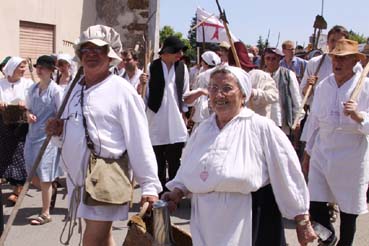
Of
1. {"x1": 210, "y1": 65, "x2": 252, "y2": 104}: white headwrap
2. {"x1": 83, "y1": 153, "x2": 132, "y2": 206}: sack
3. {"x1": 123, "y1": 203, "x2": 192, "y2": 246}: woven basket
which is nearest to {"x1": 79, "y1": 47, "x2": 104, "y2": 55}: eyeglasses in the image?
{"x1": 83, "y1": 153, "x2": 132, "y2": 206}: sack

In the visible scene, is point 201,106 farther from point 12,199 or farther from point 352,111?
point 352,111

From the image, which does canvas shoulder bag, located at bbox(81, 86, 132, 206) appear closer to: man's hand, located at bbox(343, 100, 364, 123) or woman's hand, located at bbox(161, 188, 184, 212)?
woman's hand, located at bbox(161, 188, 184, 212)

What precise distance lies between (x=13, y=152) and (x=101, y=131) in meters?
3.46

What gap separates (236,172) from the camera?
3.32m

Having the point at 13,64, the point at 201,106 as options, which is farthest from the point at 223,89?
the point at 13,64

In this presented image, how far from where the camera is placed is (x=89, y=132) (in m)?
4.01

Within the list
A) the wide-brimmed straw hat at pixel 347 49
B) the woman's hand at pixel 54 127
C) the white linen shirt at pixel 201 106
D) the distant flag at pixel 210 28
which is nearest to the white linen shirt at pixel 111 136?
the woman's hand at pixel 54 127

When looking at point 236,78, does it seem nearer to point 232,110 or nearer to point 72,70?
point 232,110

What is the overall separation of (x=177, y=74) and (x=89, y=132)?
3.24m

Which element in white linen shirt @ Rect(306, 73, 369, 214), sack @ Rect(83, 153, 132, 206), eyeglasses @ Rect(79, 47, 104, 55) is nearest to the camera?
sack @ Rect(83, 153, 132, 206)

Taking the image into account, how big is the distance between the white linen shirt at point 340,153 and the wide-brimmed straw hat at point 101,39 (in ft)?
6.55

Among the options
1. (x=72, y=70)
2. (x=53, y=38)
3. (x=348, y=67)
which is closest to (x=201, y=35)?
(x=53, y=38)

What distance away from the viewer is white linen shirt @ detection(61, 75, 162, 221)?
4.02 meters

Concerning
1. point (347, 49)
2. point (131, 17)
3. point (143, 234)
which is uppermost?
point (131, 17)
